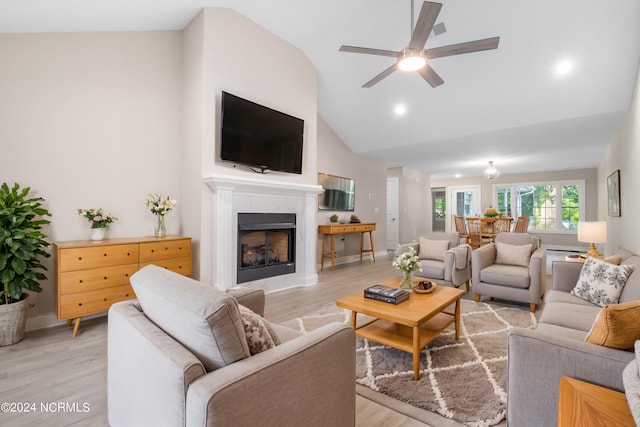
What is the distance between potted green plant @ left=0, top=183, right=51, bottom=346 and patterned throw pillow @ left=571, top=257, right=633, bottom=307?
4402mm

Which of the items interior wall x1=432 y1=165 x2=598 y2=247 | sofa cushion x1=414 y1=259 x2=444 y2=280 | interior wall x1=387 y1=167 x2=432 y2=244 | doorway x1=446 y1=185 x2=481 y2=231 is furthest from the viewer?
doorway x1=446 y1=185 x2=481 y2=231

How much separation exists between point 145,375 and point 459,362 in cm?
203

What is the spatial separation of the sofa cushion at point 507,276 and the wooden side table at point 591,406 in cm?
241

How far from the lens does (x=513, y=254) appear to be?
12.5 feet

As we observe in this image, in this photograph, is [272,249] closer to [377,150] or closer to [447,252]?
[447,252]

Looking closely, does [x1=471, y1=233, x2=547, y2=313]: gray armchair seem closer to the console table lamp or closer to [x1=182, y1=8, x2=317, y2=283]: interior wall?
the console table lamp

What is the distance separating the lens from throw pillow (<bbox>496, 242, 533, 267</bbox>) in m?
3.73

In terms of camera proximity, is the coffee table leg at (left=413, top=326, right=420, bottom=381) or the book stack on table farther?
the book stack on table

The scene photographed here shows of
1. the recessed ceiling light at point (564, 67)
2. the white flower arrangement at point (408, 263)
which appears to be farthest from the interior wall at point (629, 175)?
the white flower arrangement at point (408, 263)

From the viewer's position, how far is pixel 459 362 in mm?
2215

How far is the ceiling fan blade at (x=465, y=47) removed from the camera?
260 centimetres

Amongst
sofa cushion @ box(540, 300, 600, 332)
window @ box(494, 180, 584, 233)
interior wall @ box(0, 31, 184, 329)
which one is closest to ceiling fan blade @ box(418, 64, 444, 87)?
sofa cushion @ box(540, 300, 600, 332)

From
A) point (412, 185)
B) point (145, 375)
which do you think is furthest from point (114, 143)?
point (412, 185)

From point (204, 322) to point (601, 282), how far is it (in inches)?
113
